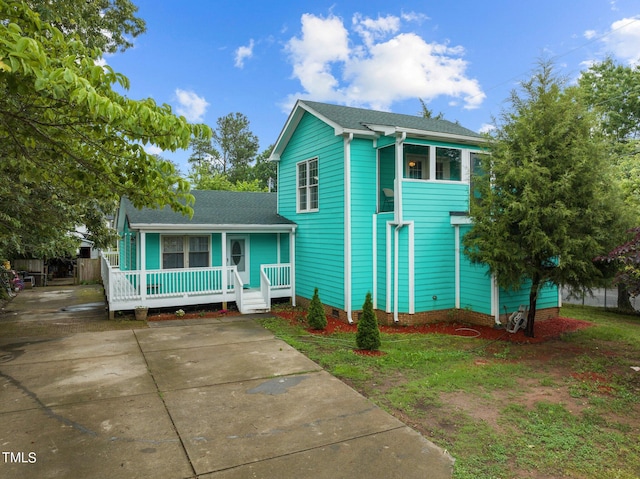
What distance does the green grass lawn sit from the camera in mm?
3771

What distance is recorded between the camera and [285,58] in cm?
2523

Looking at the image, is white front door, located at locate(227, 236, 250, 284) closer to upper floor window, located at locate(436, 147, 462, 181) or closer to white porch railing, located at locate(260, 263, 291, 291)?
white porch railing, located at locate(260, 263, 291, 291)

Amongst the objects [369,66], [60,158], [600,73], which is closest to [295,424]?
[60,158]

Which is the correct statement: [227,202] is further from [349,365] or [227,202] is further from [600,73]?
[600,73]

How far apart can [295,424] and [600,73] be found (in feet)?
115

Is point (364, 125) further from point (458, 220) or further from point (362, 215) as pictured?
point (458, 220)

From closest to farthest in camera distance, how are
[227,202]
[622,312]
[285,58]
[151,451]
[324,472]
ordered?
[324,472], [151,451], [622,312], [227,202], [285,58]

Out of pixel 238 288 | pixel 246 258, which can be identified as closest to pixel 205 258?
pixel 246 258

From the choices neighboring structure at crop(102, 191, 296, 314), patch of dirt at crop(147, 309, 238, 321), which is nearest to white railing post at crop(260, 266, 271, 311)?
neighboring structure at crop(102, 191, 296, 314)

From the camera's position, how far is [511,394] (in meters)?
5.46

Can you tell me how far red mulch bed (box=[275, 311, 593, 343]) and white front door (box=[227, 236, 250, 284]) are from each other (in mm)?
3593

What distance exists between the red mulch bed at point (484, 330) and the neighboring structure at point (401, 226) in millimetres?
268

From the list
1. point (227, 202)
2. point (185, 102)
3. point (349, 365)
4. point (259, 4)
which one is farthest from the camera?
point (185, 102)

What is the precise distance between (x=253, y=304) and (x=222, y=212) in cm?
366
